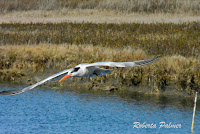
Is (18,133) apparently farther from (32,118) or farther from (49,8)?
(49,8)

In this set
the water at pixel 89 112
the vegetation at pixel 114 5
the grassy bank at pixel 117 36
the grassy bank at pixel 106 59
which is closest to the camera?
the water at pixel 89 112

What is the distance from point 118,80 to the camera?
16.9 meters

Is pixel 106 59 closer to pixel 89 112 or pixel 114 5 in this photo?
pixel 89 112

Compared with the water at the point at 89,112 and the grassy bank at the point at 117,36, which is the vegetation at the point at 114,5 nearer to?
the grassy bank at the point at 117,36

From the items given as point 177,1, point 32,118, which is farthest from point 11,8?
point 32,118

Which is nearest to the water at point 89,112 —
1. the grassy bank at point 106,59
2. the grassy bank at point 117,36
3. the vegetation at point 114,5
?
the grassy bank at point 106,59

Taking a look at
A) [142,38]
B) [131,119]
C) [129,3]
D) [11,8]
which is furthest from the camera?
[11,8]

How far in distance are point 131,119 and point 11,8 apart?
30257 millimetres

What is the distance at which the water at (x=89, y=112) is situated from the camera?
1319 centimetres

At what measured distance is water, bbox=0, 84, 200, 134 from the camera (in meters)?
13.2

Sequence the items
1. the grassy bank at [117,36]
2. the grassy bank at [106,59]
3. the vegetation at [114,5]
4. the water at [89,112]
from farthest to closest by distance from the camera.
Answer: the vegetation at [114,5], the grassy bank at [117,36], the grassy bank at [106,59], the water at [89,112]

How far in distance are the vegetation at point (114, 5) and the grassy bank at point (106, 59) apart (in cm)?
1835

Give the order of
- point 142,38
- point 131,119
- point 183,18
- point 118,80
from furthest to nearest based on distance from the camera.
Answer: point 183,18 < point 142,38 < point 118,80 < point 131,119

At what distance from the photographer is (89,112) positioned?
14.6 metres
